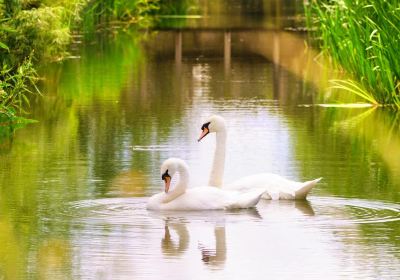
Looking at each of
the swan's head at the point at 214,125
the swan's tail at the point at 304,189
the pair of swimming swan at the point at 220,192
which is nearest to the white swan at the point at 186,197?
the pair of swimming swan at the point at 220,192

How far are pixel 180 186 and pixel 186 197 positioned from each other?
0.11 m

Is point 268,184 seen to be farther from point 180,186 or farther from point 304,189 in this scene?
point 180,186

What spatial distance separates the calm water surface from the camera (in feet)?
31.1

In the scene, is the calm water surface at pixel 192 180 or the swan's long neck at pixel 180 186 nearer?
the calm water surface at pixel 192 180

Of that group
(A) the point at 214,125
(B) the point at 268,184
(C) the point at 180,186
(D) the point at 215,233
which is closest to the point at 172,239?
(D) the point at 215,233

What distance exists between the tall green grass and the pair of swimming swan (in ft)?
21.5

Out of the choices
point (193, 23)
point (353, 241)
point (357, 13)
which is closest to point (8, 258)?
point (353, 241)

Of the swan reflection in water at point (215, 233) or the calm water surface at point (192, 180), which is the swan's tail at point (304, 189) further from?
the swan reflection in water at point (215, 233)

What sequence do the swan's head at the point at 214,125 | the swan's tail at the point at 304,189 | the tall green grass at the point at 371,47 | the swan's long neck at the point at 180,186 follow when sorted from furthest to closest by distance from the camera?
the tall green grass at the point at 371,47 < the swan's head at the point at 214,125 < the swan's tail at the point at 304,189 < the swan's long neck at the point at 180,186

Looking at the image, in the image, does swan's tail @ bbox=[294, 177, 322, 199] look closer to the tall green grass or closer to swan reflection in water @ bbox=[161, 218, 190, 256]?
swan reflection in water @ bbox=[161, 218, 190, 256]

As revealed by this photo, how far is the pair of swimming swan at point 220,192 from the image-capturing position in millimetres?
11422

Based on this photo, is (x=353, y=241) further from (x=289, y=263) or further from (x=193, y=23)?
(x=193, y=23)

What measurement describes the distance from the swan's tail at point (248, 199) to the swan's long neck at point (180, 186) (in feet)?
1.34

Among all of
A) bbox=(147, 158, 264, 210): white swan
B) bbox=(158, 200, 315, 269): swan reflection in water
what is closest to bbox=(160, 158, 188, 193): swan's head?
bbox=(147, 158, 264, 210): white swan
